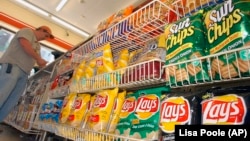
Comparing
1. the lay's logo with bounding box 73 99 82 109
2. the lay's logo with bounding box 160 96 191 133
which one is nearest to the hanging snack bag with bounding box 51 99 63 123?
the lay's logo with bounding box 73 99 82 109

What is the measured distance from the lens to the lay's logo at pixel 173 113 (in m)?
0.67

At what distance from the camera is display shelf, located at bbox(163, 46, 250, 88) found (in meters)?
0.54

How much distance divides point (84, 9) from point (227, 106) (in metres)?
4.45

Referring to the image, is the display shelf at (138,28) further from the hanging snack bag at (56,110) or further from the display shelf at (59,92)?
the hanging snack bag at (56,110)

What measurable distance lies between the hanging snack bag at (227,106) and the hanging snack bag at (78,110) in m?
0.89

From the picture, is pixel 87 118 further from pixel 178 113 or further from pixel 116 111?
pixel 178 113

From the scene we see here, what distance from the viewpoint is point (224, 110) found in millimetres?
579

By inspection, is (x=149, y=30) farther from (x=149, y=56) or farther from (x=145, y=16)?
(x=149, y=56)

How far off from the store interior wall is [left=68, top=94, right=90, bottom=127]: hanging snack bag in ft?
14.6

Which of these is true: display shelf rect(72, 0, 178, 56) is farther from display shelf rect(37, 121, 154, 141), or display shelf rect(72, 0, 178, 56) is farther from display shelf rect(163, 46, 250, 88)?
display shelf rect(37, 121, 154, 141)

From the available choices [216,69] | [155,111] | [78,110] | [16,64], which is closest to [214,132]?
[216,69]

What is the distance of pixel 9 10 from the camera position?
478 cm

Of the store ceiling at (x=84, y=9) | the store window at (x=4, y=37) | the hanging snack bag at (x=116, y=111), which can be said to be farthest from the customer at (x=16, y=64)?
the store window at (x=4, y=37)

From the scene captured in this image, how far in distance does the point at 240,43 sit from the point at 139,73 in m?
0.50
